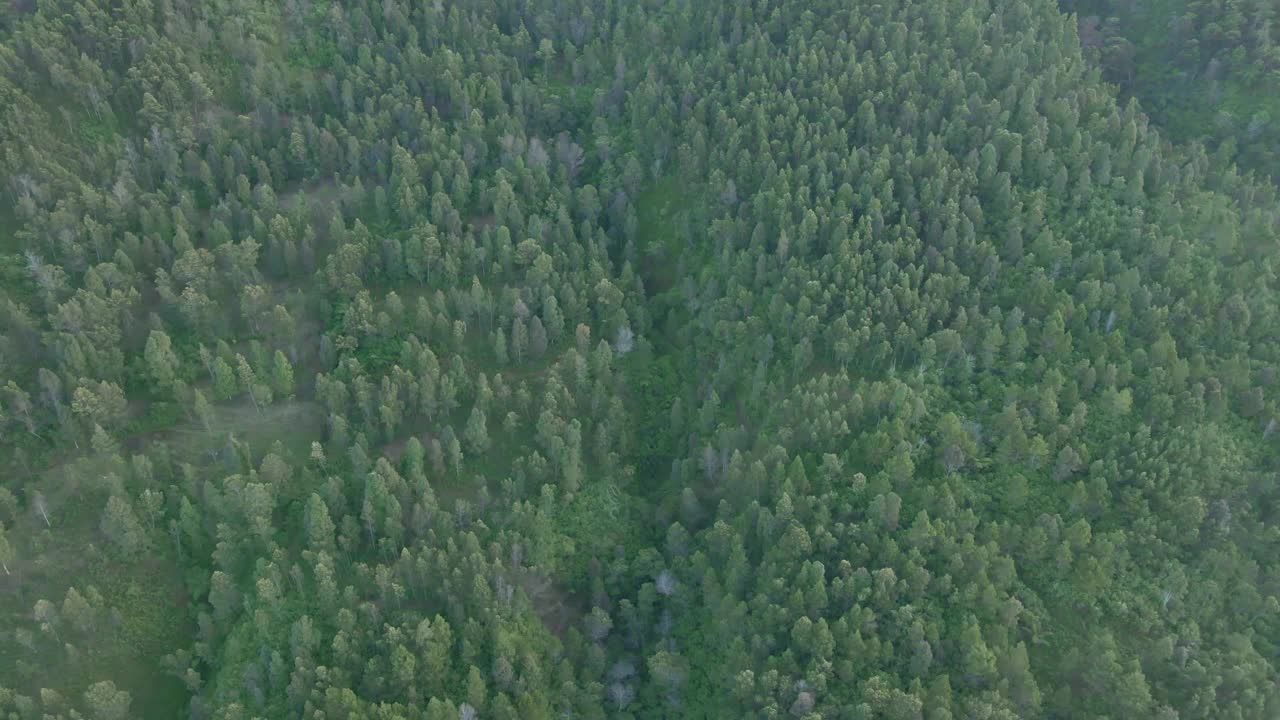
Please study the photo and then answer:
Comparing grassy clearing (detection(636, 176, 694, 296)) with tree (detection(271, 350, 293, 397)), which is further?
grassy clearing (detection(636, 176, 694, 296))

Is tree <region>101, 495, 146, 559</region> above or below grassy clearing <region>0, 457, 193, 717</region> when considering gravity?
above

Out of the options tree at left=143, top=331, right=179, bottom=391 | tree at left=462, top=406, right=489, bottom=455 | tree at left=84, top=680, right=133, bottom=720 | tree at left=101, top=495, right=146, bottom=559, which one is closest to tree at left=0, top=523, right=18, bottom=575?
tree at left=101, top=495, right=146, bottom=559

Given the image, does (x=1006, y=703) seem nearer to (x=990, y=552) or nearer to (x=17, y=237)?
(x=990, y=552)

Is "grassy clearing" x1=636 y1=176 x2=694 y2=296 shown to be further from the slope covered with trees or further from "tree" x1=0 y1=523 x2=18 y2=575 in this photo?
"tree" x1=0 y1=523 x2=18 y2=575

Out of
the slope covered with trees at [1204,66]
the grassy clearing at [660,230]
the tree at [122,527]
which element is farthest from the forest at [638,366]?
the slope covered with trees at [1204,66]

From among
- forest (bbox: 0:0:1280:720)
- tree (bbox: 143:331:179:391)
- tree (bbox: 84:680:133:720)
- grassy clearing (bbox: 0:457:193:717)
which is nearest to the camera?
tree (bbox: 84:680:133:720)

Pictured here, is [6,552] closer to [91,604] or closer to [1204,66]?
[91,604]

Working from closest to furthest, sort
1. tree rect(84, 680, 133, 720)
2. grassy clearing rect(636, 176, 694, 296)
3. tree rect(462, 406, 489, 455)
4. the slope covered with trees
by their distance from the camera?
1. tree rect(84, 680, 133, 720)
2. tree rect(462, 406, 489, 455)
3. grassy clearing rect(636, 176, 694, 296)
4. the slope covered with trees

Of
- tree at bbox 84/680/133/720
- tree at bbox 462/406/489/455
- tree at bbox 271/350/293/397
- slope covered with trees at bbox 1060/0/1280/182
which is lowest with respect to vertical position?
tree at bbox 84/680/133/720

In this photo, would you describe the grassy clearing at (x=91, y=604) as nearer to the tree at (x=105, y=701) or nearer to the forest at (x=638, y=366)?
the forest at (x=638, y=366)

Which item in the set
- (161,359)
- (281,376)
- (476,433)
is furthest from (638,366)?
(161,359)

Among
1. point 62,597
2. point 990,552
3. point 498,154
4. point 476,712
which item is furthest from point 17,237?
point 990,552
